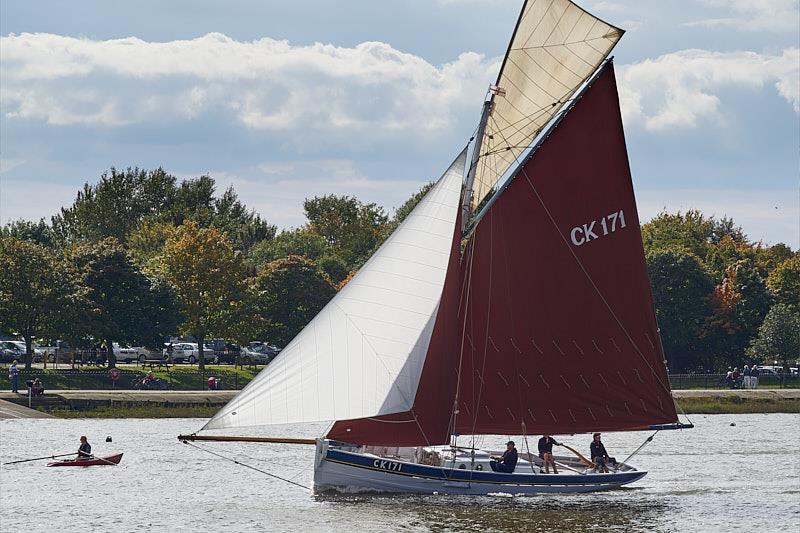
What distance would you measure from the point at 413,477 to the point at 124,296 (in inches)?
2391

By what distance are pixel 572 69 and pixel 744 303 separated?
269 feet

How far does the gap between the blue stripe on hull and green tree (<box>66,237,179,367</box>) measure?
56.9 metres

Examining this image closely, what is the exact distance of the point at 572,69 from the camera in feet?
171

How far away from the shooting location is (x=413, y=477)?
5000 centimetres

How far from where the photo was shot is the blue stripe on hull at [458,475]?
161ft

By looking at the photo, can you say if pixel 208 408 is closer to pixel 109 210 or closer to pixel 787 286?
pixel 787 286

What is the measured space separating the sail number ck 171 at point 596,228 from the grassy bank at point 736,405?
171 feet

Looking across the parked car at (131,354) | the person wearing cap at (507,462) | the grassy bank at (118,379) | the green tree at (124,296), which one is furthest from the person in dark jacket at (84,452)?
the parked car at (131,354)

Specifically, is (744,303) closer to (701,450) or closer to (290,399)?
(701,450)

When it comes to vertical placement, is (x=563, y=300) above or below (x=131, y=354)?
below

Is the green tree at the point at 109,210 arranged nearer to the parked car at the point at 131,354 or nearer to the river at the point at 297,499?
the parked car at the point at 131,354

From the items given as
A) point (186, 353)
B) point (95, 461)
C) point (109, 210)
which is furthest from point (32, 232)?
point (95, 461)

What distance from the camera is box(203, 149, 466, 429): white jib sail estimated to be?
45625 millimetres

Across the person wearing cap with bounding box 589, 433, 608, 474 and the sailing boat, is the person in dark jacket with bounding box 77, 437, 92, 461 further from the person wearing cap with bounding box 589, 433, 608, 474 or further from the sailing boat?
the person wearing cap with bounding box 589, 433, 608, 474
